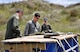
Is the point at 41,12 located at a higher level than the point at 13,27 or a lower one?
higher

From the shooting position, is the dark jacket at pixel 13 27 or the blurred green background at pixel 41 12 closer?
the dark jacket at pixel 13 27

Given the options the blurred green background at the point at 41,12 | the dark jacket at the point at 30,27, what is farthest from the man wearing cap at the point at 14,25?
the blurred green background at the point at 41,12

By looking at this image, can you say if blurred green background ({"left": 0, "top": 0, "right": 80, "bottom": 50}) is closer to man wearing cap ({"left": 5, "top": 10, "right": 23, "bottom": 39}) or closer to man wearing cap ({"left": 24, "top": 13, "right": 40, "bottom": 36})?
man wearing cap ({"left": 24, "top": 13, "right": 40, "bottom": 36})

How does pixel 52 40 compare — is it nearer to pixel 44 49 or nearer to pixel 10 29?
pixel 44 49

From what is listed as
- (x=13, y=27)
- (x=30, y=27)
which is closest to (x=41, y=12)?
(x=30, y=27)

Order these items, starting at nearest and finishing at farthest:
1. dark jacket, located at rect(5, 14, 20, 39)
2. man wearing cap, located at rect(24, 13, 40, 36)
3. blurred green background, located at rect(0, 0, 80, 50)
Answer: dark jacket, located at rect(5, 14, 20, 39) < man wearing cap, located at rect(24, 13, 40, 36) < blurred green background, located at rect(0, 0, 80, 50)

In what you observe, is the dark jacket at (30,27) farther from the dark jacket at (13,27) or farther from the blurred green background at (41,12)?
the blurred green background at (41,12)

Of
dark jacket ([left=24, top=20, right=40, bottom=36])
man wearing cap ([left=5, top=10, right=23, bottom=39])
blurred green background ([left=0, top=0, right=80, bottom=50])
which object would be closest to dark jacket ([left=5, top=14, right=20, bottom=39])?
man wearing cap ([left=5, top=10, right=23, bottom=39])

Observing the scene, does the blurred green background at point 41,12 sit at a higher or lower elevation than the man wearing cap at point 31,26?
higher

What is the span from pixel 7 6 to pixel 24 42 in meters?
30.1

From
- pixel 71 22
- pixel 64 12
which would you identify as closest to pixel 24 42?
pixel 71 22

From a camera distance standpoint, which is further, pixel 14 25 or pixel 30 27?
→ pixel 30 27

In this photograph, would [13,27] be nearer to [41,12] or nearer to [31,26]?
[31,26]

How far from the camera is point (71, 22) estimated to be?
3203 cm
